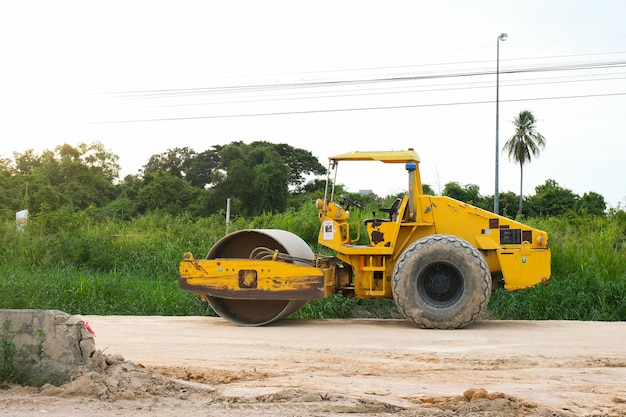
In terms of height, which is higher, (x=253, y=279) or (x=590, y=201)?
(x=590, y=201)

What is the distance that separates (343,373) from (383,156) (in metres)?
5.19

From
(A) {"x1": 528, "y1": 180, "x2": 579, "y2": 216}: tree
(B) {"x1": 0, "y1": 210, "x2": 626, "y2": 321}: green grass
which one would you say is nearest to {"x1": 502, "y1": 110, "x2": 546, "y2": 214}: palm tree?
(A) {"x1": 528, "y1": 180, "x2": 579, "y2": 216}: tree

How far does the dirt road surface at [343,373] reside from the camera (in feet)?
18.8

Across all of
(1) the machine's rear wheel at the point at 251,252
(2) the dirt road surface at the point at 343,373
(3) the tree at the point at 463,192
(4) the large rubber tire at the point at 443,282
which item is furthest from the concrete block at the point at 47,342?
(3) the tree at the point at 463,192

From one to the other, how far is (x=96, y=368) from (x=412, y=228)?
631 centimetres

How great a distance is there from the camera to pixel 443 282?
37.2ft

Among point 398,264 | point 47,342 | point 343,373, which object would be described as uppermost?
point 398,264

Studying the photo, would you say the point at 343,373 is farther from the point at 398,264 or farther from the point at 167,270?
the point at 167,270

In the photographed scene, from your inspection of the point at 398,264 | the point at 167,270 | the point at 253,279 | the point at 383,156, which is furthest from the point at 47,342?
the point at 167,270

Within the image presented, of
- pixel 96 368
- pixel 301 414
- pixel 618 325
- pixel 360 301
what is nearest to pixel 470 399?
pixel 301 414

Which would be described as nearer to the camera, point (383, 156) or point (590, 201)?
point (383, 156)

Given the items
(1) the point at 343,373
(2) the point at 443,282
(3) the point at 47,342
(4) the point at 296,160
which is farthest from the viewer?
(4) the point at 296,160

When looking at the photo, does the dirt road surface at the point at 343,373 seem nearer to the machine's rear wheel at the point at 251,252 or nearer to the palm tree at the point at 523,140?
the machine's rear wheel at the point at 251,252

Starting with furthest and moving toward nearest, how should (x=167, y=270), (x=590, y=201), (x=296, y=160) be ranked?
(x=296, y=160)
(x=590, y=201)
(x=167, y=270)
